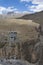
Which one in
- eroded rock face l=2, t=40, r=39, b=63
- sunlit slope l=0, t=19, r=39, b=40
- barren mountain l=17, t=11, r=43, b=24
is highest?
barren mountain l=17, t=11, r=43, b=24

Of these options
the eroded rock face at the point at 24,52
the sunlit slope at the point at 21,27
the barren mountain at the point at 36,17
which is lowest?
the eroded rock face at the point at 24,52

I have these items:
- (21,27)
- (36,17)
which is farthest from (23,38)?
(36,17)

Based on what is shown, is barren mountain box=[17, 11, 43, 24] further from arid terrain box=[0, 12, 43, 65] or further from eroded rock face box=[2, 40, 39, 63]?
eroded rock face box=[2, 40, 39, 63]

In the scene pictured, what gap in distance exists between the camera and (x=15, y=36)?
356 cm

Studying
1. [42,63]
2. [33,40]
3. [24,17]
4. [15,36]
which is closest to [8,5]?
[24,17]

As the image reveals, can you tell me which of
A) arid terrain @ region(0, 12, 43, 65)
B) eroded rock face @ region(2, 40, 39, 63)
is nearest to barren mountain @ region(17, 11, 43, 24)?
arid terrain @ region(0, 12, 43, 65)

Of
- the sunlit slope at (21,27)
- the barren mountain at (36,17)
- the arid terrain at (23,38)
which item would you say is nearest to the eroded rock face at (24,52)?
the arid terrain at (23,38)

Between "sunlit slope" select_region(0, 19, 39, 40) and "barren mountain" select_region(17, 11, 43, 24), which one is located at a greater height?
"barren mountain" select_region(17, 11, 43, 24)

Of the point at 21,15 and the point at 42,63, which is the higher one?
the point at 21,15

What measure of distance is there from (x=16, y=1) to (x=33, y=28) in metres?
0.70

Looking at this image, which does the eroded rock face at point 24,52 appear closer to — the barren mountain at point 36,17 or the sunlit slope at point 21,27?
the sunlit slope at point 21,27

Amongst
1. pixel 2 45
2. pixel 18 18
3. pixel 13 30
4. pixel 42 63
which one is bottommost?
pixel 42 63

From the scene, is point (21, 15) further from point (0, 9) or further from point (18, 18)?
point (0, 9)

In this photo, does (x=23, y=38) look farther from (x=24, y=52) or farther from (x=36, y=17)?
(x=36, y=17)
